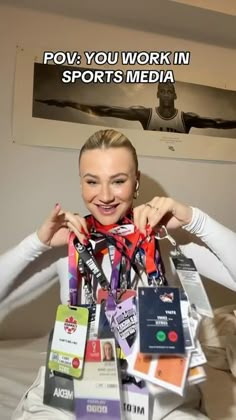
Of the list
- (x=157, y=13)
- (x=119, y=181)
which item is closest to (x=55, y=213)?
(x=119, y=181)

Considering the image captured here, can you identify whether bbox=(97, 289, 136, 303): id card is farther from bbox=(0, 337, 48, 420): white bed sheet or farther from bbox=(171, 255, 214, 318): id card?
bbox=(0, 337, 48, 420): white bed sheet

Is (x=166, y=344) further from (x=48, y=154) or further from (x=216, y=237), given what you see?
(x=48, y=154)

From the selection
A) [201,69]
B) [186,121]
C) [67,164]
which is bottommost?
[67,164]

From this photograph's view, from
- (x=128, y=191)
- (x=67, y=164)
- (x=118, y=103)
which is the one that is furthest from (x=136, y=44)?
(x=128, y=191)

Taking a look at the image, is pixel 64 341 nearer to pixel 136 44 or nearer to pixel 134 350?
pixel 134 350

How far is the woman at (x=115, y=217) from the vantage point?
90cm

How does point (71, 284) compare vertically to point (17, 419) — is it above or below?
above

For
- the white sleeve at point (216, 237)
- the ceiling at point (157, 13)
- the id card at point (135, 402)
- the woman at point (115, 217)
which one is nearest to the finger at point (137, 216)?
the woman at point (115, 217)

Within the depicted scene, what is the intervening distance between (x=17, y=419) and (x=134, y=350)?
31 centimetres

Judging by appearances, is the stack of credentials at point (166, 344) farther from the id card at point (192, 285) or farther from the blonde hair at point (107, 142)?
the blonde hair at point (107, 142)

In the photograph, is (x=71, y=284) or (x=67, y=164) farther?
(x=67, y=164)

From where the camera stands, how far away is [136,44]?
150 cm

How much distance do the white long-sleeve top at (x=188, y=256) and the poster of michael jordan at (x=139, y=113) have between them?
0.52 meters

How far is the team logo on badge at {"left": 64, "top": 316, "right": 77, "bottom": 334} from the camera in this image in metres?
0.83
